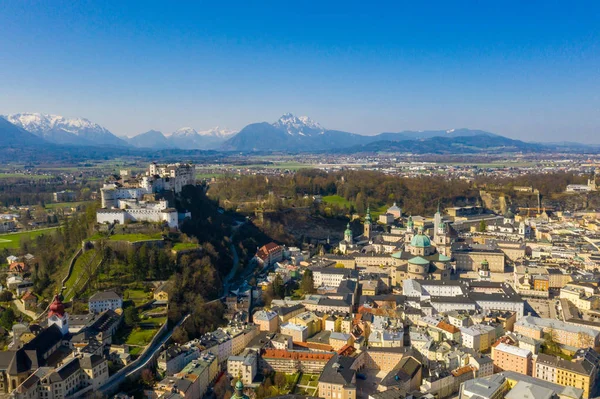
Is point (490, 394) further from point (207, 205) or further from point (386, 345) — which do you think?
point (207, 205)

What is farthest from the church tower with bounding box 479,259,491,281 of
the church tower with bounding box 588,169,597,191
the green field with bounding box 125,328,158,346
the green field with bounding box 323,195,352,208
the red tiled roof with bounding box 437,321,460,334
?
the church tower with bounding box 588,169,597,191

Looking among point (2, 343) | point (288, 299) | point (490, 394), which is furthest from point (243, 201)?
point (490, 394)

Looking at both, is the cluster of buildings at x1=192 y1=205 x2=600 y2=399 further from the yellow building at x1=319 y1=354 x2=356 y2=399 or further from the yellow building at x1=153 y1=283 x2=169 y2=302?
the yellow building at x1=153 y1=283 x2=169 y2=302

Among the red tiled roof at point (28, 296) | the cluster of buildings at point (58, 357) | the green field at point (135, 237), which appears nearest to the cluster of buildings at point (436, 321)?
the cluster of buildings at point (58, 357)

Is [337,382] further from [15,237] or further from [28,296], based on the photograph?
[15,237]

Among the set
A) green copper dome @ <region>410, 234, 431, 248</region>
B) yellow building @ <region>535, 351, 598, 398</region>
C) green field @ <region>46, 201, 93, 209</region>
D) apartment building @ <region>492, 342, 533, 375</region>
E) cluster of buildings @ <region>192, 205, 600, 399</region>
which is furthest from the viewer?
green field @ <region>46, 201, 93, 209</region>

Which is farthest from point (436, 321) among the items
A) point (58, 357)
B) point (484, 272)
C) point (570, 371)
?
point (58, 357)

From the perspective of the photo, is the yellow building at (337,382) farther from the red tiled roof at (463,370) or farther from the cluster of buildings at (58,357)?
the cluster of buildings at (58,357)
